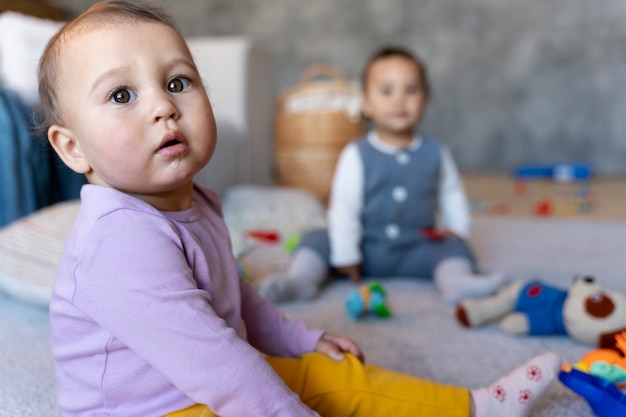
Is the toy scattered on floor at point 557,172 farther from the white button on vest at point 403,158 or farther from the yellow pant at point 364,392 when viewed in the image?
the yellow pant at point 364,392

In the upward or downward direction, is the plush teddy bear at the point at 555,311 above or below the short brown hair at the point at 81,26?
below

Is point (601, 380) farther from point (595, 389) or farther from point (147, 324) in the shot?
point (147, 324)

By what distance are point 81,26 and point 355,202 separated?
978 millimetres

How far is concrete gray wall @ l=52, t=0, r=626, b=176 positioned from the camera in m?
3.64

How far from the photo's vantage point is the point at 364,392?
76 centimetres

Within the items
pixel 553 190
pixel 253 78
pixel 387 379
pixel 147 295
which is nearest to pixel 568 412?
pixel 387 379

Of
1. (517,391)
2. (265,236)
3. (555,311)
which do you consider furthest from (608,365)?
(265,236)

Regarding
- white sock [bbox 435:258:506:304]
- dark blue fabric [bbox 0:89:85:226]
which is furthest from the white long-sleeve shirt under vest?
dark blue fabric [bbox 0:89:85:226]

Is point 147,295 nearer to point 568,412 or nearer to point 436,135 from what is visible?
point 568,412

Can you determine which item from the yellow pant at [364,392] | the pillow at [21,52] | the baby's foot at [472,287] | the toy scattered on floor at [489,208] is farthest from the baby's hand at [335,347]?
the toy scattered on floor at [489,208]

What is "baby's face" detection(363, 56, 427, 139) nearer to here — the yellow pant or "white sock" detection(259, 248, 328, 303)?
"white sock" detection(259, 248, 328, 303)

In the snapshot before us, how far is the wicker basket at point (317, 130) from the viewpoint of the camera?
9.39 feet

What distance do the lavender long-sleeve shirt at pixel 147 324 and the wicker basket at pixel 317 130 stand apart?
2.17 m

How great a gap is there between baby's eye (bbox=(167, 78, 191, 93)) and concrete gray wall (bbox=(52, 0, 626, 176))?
301 cm
